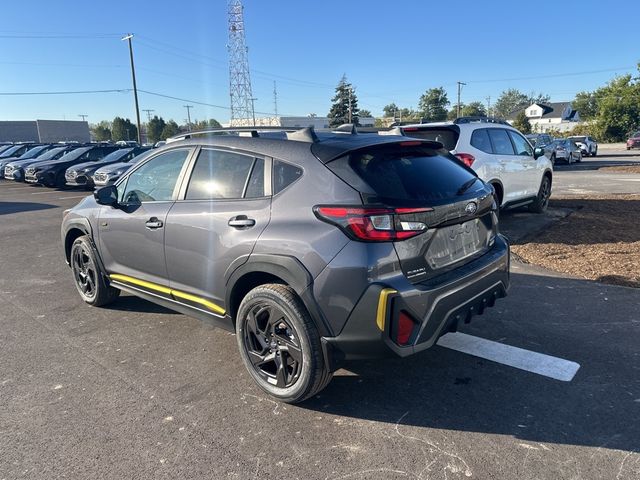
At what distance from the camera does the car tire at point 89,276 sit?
4859 millimetres

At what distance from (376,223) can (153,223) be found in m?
2.12

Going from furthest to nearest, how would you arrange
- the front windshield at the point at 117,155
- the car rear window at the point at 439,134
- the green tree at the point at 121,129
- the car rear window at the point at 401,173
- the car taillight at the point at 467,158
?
1. the green tree at the point at 121,129
2. the front windshield at the point at 117,155
3. the car rear window at the point at 439,134
4. the car taillight at the point at 467,158
5. the car rear window at the point at 401,173

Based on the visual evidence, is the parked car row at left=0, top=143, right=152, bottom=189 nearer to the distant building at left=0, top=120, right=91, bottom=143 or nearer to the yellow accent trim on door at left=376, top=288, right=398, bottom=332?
the yellow accent trim on door at left=376, top=288, right=398, bottom=332

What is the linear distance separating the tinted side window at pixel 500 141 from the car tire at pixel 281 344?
6.37 meters

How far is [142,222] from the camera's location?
13.4ft

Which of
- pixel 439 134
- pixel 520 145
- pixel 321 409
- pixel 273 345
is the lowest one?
pixel 321 409

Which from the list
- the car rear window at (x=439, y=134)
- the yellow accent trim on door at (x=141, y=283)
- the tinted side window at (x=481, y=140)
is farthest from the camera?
the tinted side window at (x=481, y=140)

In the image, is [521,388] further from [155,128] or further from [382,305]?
[155,128]

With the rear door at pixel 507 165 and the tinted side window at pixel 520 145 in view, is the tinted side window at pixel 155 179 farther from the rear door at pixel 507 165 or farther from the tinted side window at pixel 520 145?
the tinted side window at pixel 520 145

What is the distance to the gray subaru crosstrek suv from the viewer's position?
9.08 ft

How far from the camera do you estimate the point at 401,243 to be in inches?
110

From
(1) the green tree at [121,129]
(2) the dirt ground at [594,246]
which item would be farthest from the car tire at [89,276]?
(1) the green tree at [121,129]

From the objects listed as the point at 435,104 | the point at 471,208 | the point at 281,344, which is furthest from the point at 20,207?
the point at 435,104

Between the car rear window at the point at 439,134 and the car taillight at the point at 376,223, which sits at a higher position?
the car rear window at the point at 439,134
